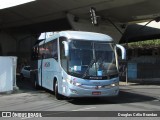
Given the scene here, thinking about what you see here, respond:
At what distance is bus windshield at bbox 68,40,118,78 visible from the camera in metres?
15.6

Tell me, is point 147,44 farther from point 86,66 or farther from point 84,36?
point 86,66

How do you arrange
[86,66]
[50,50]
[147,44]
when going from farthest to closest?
[147,44]
[50,50]
[86,66]

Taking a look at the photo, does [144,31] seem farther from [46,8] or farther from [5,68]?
[5,68]

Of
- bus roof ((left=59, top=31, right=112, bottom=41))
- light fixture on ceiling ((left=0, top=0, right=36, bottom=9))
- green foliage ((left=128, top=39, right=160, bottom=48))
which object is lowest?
bus roof ((left=59, top=31, right=112, bottom=41))

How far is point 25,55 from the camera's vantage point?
2499 inches

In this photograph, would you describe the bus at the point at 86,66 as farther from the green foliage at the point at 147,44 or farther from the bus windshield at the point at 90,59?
the green foliage at the point at 147,44

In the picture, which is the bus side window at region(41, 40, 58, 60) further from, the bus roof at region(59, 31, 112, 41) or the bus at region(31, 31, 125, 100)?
the bus roof at region(59, 31, 112, 41)

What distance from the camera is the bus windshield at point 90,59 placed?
51.3 feet

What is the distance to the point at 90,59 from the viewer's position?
51.9 ft

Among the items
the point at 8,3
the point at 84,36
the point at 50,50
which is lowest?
the point at 50,50

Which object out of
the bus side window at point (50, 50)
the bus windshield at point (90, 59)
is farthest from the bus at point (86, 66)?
the bus side window at point (50, 50)

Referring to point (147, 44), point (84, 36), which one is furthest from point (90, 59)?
point (147, 44)

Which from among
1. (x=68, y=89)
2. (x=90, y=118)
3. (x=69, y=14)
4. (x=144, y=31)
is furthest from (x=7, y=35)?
(x=90, y=118)

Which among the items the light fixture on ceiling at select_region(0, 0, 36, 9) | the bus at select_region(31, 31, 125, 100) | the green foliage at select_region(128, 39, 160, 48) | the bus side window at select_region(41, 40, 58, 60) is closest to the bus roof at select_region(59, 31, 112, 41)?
the bus at select_region(31, 31, 125, 100)
